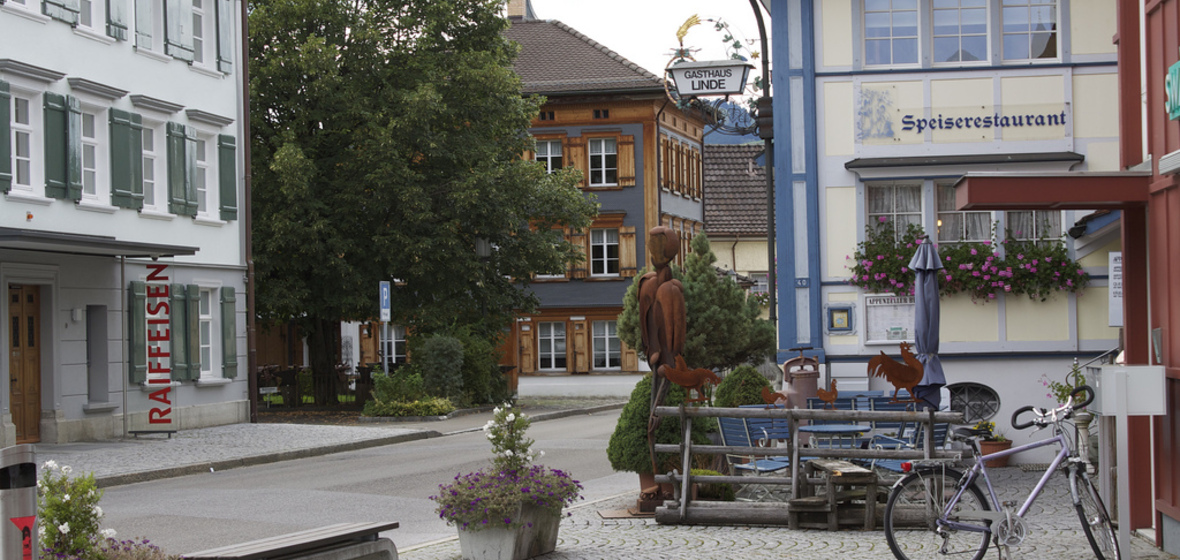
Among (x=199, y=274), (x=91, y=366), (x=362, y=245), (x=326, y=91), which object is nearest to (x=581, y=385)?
(x=362, y=245)

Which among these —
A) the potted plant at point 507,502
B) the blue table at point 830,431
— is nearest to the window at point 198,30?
the blue table at point 830,431

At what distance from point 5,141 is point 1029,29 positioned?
1472cm

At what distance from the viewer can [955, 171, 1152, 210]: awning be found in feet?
31.2

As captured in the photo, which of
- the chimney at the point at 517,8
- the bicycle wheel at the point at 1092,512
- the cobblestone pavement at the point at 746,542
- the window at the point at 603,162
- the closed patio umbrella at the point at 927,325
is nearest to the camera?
the bicycle wheel at the point at 1092,512

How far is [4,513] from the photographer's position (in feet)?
16.0

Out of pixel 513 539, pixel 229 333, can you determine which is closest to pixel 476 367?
pixel 229 333

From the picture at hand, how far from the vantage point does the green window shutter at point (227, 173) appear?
85.5ft

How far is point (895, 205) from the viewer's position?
17.1 m

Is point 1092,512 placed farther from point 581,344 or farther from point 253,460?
point 581,344

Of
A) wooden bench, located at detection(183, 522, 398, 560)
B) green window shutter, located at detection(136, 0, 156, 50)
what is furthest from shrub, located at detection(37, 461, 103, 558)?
green window shutter, located at detection(136, 0, 156, 50)

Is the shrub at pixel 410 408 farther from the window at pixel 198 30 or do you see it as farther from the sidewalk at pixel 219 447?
the window at pixel 198 30

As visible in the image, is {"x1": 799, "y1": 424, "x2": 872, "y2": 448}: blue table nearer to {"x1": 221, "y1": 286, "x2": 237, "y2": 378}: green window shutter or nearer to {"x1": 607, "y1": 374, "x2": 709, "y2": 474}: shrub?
{"x1": 607, "y1": 374, "x2": 709, "y2": 474}: shrub

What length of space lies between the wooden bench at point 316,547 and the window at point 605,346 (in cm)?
3640

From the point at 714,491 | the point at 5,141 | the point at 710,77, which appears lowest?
the point at 714,491
